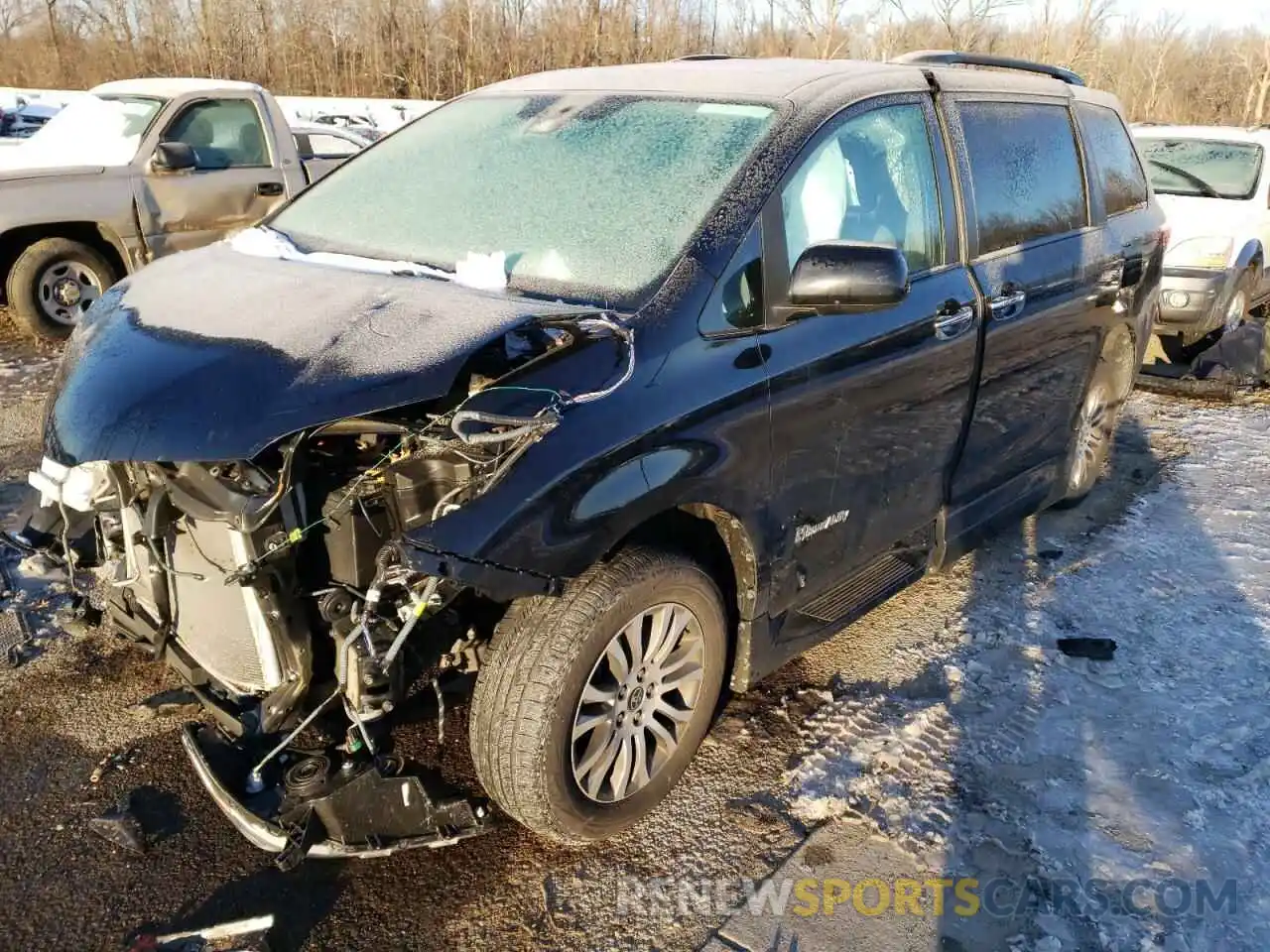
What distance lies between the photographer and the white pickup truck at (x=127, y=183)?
22.8ft

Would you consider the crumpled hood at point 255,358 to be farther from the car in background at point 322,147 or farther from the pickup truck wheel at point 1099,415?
the car in background at point 322,147

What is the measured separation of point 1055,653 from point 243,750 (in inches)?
113

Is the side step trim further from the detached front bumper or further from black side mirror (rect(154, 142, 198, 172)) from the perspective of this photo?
black side mirror (rect(154, 142, 198, 172))

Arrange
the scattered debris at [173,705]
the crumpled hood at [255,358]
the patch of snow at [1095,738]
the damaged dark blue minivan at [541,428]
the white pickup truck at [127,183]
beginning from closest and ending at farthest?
1. the crumpled hood at [255,358]
2. the damaged dark blue minivan at [541,428]
3. the patch of snow at [1095,738]
4. the scattered debris at [173,705]
5. the white pickup truck at [127,183]

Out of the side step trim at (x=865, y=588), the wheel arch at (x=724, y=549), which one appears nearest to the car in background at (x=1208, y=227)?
the side step trim at (x=865, y=588)

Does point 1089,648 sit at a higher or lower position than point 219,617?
lower

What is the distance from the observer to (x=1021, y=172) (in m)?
3.76

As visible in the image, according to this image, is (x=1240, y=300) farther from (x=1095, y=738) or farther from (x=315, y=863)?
(x=315, y=863)

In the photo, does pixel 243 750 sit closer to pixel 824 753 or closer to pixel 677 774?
pixel 677 774

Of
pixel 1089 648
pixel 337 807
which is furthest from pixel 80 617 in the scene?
pixel 1089 648

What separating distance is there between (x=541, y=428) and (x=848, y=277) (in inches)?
38.4

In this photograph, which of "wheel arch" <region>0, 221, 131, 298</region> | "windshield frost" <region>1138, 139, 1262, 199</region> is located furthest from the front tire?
"wheel arch" <region>0, 221, 131, 298</region>

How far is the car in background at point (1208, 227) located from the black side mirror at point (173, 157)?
720 centimetres

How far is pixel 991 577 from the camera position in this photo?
4.29 metres
